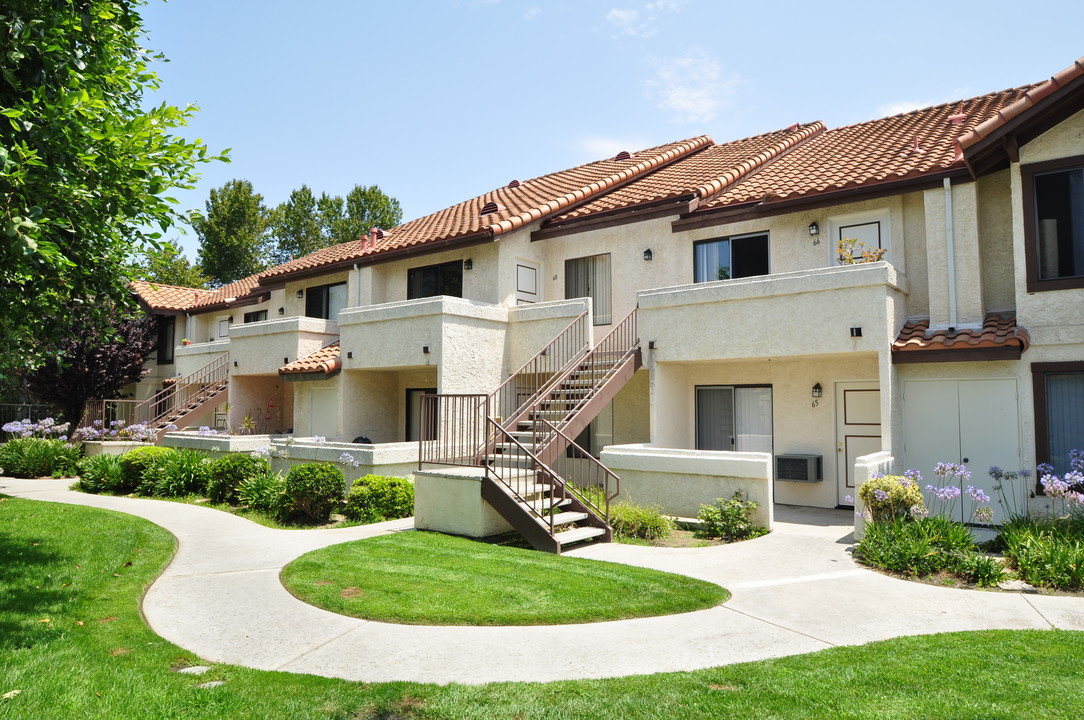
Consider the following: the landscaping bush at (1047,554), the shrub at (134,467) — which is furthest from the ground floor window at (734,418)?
the shrub at (134,467)

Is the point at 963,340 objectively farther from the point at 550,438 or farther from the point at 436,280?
the point at 436,280

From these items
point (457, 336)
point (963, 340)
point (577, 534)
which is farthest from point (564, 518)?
point (963, 340)

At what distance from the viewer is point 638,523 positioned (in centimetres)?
1134

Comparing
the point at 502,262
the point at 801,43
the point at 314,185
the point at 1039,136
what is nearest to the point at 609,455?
the point at 502,262

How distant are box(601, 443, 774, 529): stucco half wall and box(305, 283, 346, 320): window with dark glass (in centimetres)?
1249

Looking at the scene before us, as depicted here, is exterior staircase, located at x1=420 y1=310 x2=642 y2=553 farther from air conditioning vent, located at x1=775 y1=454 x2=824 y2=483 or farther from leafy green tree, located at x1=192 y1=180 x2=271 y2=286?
leafy green tree, located at x1=192 y1=180 x2=271 y2=286

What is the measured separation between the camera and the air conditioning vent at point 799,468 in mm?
13984

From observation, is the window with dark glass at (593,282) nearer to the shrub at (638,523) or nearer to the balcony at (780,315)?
the balcony at (780,315)

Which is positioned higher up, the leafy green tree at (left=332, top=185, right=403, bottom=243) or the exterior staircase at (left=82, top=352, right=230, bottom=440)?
the leafy green tree at (left=332, top=185, right=403, bottom=243)

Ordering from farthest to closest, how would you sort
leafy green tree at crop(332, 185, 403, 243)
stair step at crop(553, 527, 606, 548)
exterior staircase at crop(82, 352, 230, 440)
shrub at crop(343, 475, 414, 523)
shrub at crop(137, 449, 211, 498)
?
leafy green tree at crop(332, 185, 403, 243), exterior staircase at crop(82, 352, 230, 440), shrub at crop(137, 449, 211, 498), shrub at crop(343, 475, 414, 523), stair step at crop(553, 527, 606, 548)

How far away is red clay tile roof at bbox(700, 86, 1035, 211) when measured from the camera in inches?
553

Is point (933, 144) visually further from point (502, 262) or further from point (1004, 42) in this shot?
point (502, 262)

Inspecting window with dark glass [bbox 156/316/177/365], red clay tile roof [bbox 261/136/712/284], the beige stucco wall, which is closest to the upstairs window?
the beige stucco wall

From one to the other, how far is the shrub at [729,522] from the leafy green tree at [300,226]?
149 feet
